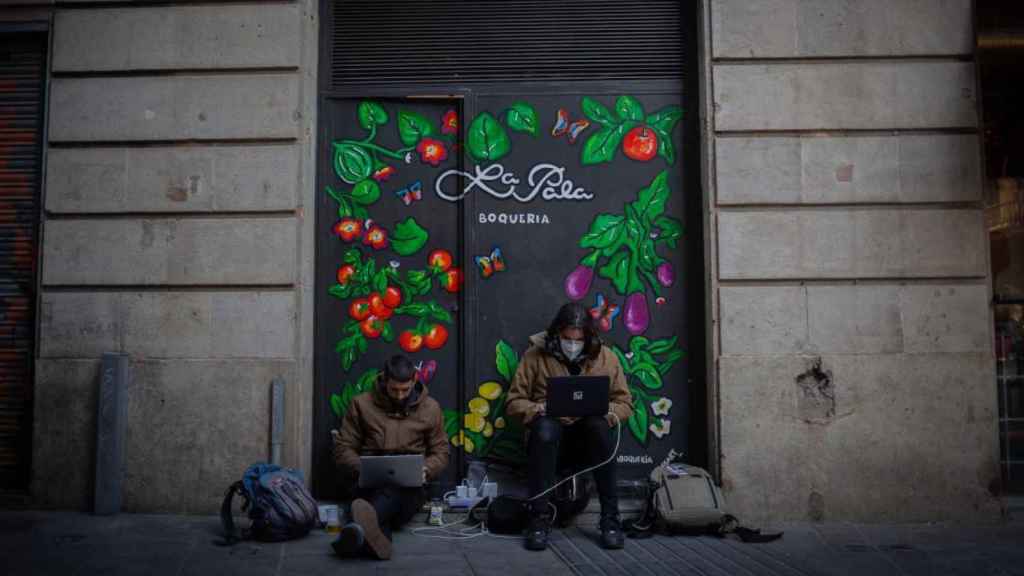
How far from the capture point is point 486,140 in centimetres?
698

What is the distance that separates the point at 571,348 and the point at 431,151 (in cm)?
225

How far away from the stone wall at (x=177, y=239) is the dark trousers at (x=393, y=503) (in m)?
1.16

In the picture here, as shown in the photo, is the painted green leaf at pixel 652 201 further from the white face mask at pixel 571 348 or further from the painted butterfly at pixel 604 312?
the white face mask at pixel 571 348

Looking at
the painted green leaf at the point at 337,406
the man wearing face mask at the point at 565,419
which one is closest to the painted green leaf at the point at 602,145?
the man wearing face mask at the point at 565,419

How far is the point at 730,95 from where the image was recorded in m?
6.62

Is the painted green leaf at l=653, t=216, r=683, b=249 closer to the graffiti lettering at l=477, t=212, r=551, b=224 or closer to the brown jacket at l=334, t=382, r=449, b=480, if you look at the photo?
the graffiti lettering at l=477, t=212, r=551, b=224

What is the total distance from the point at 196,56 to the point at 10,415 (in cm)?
349

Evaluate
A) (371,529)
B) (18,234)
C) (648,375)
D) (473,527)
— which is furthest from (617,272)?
(18,234)

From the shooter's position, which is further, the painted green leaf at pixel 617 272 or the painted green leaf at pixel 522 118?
the painted green leaf at pixel 522 118

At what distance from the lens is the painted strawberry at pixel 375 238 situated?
22.9 feet

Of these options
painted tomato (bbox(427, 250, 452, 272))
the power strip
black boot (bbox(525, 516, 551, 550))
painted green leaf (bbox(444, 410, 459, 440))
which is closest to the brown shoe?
black boot (bbox(525, 516, 551, 550))

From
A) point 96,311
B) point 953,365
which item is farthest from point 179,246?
point 953,365

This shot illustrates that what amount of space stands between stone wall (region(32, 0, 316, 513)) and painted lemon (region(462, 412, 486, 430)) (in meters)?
1.36

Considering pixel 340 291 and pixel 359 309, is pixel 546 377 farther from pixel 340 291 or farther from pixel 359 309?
pixel 340 291
